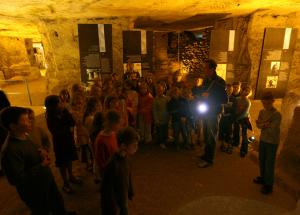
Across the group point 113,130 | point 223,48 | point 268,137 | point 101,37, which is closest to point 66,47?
point 101,37

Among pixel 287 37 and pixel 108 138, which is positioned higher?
pixel 287 37

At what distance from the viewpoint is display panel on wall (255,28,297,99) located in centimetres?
725

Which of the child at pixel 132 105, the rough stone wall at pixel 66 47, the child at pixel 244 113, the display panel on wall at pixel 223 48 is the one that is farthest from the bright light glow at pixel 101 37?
the child at pixel 244 113

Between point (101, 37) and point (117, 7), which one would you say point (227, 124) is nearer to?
point (117, 7)

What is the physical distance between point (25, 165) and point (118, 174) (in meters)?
0.92

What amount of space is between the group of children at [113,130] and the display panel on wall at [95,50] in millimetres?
1970

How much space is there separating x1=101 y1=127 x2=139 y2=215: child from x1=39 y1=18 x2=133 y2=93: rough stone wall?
591 cm

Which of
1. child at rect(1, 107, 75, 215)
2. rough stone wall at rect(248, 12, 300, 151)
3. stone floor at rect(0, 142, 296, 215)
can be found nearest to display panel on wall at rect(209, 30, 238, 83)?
rough stone wall at rect(248, 12, 300, 151)

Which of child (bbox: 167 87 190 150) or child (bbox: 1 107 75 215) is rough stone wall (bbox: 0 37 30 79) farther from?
child (bbox: 1 107 75 215)

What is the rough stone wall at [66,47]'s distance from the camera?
24.4ft

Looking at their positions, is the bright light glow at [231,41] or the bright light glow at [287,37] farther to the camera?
the bright light glow at [287,37]

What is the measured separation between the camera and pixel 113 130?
2605 mm

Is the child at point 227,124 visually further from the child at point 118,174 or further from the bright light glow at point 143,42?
the bright light glow at point 143,42

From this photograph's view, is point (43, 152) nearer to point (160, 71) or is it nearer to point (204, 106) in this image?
point (204, 106)
